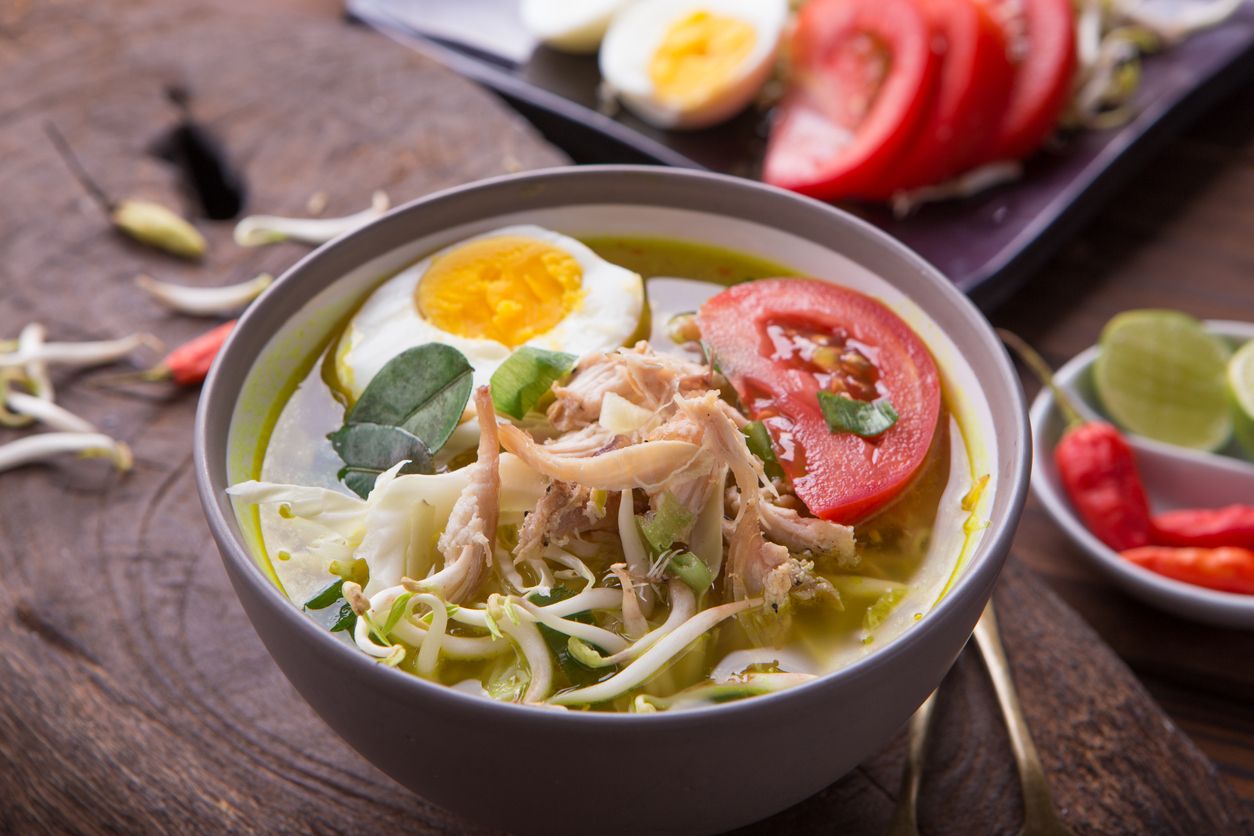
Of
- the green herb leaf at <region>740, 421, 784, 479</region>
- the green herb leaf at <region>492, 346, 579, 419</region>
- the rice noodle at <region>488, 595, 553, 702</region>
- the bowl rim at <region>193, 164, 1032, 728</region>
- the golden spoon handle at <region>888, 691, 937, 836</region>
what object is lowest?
the golden spoon handle at <region>888, 691, 937, 836</region>

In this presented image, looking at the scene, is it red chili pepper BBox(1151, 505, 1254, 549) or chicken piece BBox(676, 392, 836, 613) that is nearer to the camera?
chicken piece BBox(676, 392, 836, 613)

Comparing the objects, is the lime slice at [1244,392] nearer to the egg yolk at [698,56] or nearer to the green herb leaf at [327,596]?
the egg yolk at [698,56]

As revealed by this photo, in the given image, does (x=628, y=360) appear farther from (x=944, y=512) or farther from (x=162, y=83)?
(x=162, y=83)

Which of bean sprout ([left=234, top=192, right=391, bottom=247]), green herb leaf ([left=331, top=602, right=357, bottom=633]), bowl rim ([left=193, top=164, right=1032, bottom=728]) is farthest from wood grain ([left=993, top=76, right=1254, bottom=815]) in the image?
bean sprout ([left=234, top=192, right=391, bottom=247])

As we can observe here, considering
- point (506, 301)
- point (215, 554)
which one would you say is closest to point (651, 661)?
point (506, 301)

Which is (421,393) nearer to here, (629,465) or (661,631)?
(629,465)

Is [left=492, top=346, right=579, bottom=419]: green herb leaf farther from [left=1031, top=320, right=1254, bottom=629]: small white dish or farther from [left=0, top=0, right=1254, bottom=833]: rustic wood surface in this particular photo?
[left=1031, top=320, right=1254, bottom=629]: small white dish
